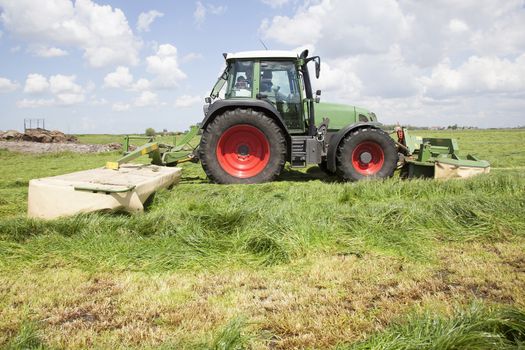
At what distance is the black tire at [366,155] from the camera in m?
7.55

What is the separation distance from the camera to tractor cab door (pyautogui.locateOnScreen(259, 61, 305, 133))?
311 inches

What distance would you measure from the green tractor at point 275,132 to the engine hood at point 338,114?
0.63ft

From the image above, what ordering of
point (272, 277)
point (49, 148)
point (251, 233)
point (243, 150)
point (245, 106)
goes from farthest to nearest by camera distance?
point (49, 148) → point (243, 150) → point (245, 106) → point (251, 233) → point (272, 277)

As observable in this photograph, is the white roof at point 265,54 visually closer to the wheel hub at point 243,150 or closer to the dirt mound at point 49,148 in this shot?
the wheel hub at point 243,150

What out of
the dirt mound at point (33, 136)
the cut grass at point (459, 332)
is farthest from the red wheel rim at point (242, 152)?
the dirt mound at point (33, 136)

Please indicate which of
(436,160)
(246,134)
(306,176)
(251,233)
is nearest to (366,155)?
(436,160)

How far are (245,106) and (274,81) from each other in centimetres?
76

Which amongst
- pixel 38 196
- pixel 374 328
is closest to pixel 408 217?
pixel 374 328

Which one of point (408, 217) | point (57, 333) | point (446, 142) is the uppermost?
point (446, 142)

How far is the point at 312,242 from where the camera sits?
163 inches

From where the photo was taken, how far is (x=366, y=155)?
7734mm

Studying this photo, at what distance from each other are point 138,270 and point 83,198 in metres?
1.38

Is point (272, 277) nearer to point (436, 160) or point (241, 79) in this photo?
point (436, 160)

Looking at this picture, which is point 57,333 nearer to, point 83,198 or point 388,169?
point 83,198
